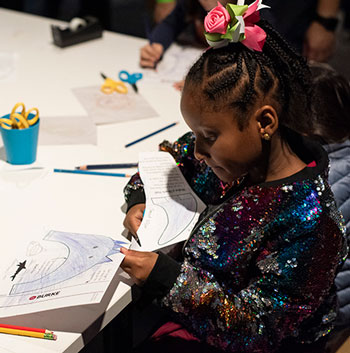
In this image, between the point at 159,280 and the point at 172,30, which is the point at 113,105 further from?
the point at 159,280

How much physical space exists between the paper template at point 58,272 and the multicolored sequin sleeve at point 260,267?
136mm

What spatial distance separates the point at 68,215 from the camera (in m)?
0.97

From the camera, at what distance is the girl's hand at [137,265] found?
32.3 inches

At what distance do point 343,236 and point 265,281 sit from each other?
0.52 ft

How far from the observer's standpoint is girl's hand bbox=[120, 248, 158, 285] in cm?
82

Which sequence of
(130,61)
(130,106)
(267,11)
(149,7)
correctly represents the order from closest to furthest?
(267,11)
(130,106)
(130,61)
(149,7)

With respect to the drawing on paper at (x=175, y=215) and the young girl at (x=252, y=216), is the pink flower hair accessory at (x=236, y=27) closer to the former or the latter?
the young girl at (x=252, y=216)

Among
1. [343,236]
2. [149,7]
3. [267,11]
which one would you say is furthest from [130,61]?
[149,7]

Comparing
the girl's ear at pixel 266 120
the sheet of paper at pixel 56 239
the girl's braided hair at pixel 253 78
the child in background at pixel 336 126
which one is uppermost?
the girl's braided hair at pixel 253 78

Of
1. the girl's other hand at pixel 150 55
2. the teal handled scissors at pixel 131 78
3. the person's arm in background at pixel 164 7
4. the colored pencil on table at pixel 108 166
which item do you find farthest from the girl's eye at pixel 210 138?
the person's arm in background at pixel 164 7

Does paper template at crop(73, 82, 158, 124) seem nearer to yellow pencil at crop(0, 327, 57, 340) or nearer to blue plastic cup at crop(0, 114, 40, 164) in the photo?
blue plastic cup at crop(0, 114, 40, 164)

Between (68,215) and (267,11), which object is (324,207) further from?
(68,215)

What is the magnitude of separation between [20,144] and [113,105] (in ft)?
1.27

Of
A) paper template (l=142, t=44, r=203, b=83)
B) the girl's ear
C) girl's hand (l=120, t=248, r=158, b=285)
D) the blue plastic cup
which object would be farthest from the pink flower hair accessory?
Result: paper template (l=142, t=44, r=203, b=83)
